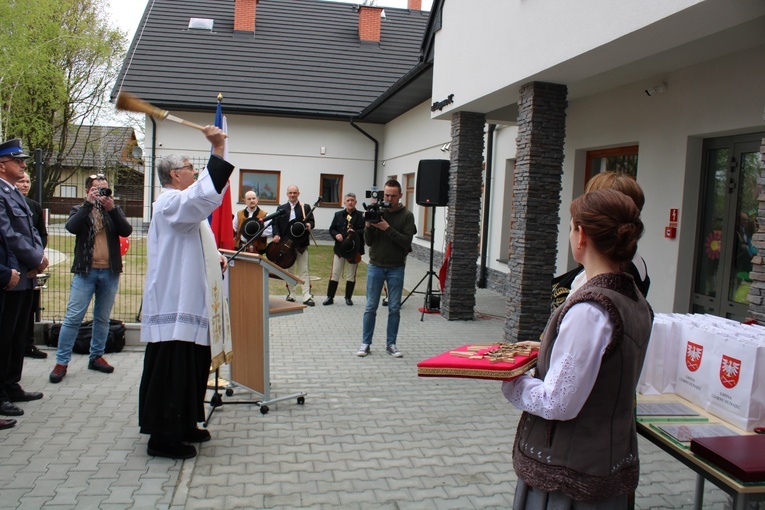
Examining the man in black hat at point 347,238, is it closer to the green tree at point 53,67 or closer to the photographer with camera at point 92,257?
the photographer with camera at point 92,257

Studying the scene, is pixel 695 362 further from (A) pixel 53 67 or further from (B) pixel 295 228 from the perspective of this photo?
(A) pixel 53 67

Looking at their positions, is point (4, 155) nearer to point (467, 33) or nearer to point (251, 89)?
point (467, 33)

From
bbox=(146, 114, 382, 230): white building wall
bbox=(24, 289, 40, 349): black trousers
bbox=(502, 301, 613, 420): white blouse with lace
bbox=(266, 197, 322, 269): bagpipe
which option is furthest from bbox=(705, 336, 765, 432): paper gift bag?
bbox=(146, 114, 382, 230): white building wall

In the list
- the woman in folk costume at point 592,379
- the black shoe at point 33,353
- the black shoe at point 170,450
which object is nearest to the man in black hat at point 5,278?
the black shoe at point 170,450

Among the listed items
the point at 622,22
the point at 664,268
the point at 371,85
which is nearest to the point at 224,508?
the point at 622,22

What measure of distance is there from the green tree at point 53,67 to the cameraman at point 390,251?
649 inches

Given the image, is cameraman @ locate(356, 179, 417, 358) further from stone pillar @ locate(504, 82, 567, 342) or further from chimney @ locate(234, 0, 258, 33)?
chimney @ locate(234, 0, 258, 33)

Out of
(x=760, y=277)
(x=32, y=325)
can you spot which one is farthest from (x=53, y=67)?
(x=760, y=277)

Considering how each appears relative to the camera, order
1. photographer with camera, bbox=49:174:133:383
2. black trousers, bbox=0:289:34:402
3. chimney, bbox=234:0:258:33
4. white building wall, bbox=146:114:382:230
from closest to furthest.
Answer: black trousers, bbox=0:289:34:402
photographer with camera, bbox=49:174:133:383
white building wall, bbox=146:114:382:230
chimney, bbox=234:0:258:33

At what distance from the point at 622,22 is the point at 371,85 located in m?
18.9

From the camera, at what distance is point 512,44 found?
755 cm

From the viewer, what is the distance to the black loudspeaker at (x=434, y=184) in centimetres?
977

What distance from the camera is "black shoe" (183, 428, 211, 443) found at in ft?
14.4

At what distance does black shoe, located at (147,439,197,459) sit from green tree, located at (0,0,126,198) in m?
18.3
